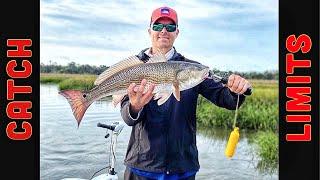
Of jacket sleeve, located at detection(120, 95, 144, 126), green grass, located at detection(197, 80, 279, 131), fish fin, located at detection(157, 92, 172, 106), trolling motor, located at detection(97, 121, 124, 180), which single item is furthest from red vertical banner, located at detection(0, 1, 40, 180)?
green grass, located at detection(197, 80, 279, 131)

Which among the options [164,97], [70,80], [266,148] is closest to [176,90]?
[164,97]

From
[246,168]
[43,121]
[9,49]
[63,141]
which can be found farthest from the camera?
[246,168]

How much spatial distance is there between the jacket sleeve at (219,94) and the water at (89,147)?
2.71 ft

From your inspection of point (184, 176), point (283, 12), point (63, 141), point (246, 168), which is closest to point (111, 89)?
point (184, 176)

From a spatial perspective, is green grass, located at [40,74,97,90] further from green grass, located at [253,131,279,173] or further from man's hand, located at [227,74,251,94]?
green grass, located at [253,131,279,173]

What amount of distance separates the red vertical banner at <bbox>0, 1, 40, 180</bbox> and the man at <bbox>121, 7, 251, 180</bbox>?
→ 0.96m

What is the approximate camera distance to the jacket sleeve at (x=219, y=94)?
2.56 m

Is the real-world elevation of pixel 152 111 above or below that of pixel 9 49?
below

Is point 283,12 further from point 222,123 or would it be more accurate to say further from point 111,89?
point 222,123

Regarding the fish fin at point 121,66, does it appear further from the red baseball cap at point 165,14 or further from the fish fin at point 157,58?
the red baseball cap at point 165,14

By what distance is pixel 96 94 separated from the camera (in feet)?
8.61

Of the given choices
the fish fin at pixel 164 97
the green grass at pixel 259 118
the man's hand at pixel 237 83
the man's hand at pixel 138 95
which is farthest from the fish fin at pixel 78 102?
the green grass at pixel 259 118

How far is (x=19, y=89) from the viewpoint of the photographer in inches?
132

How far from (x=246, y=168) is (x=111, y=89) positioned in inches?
102
